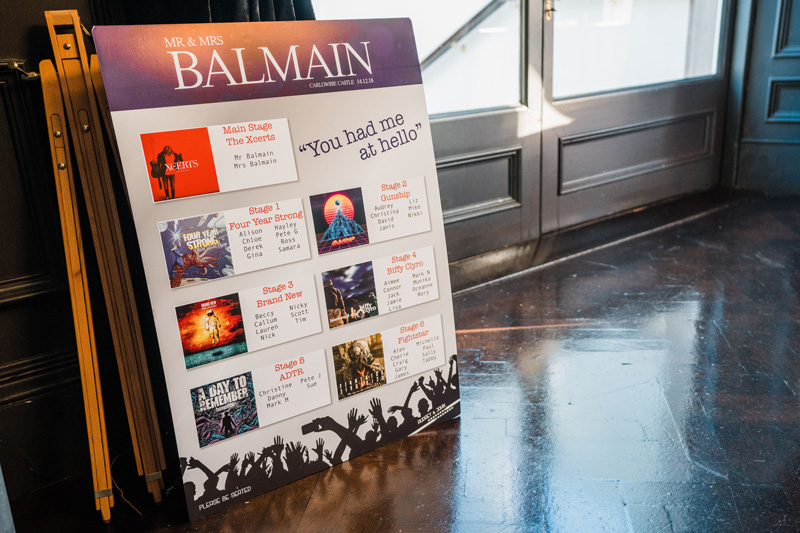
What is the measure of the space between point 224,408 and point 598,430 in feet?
3.65

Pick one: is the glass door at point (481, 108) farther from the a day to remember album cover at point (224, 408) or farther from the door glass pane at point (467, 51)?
the a day to remember album cover at point (224, 408)

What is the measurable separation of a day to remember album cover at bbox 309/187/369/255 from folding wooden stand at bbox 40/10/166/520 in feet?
1.67

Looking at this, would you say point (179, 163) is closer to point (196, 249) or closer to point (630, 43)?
point (196, 249)

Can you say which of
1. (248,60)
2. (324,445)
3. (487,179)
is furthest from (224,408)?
(487,179)

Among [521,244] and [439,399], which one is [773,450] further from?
[521,244]

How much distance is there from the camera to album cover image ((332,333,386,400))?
180 centimetres

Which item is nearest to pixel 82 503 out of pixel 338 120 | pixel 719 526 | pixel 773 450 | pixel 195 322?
pixel 195 322

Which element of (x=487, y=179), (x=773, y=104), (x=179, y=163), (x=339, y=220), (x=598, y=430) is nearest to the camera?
(x=179, y=163)

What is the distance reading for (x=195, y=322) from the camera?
5.16 feet

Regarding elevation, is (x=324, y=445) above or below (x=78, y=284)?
below

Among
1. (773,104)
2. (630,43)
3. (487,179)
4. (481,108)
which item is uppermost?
(630,43)

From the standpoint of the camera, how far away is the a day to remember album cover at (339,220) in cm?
171

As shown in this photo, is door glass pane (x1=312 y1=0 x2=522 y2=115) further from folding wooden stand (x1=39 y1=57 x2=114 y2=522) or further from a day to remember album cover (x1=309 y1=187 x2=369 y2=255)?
folding wooden stand (x1=39 y1=57 x2=114 y2=522)

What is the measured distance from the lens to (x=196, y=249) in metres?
1.55
